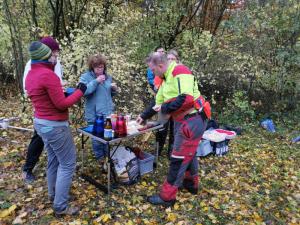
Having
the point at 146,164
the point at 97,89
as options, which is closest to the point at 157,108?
the point at 97,89

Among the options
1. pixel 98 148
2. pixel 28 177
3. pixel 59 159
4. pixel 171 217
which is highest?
pixel 59 159

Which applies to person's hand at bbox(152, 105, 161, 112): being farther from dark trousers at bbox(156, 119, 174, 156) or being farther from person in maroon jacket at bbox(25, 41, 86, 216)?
dark trousers at bbox(156, 119, 174, 156)

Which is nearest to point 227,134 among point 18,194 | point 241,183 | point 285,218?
point 241,183

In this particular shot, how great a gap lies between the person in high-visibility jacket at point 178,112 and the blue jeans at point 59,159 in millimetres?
1129

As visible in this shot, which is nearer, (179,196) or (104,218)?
(104,218)

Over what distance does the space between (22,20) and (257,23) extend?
20.5 feet

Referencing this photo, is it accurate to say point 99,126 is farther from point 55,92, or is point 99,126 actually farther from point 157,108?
point 55,92

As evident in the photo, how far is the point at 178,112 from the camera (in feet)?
12.4

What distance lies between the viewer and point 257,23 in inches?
349

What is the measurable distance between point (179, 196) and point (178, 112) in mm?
1304

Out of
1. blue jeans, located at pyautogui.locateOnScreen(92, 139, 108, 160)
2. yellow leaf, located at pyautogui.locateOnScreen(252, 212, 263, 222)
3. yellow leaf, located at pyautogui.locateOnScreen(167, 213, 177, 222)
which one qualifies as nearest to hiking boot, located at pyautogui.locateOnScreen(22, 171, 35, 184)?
blue jeans, located at pyautogui.locateOnScreen(92, 139, 108, 160)

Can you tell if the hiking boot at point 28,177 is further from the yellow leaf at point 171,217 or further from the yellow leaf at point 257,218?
the yellow leaf at point 257,218

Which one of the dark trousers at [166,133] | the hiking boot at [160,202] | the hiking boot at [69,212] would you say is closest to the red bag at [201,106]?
the hiking boot at [160,202]

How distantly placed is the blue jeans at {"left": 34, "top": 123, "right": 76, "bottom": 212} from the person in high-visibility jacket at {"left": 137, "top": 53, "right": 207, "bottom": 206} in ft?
3.70
